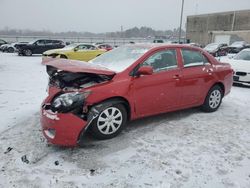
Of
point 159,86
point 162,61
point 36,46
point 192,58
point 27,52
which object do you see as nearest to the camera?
point 159,86

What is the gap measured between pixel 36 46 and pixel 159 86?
19.3 metres

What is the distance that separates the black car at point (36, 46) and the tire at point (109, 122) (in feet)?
62.7

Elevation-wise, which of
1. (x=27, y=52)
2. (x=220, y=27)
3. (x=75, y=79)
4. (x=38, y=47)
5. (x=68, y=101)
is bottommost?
(x=27, y=52)

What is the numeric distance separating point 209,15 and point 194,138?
5528cm

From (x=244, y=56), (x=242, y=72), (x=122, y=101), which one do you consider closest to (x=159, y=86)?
(x=122, y=101)

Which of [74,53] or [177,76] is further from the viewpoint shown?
[74,53]

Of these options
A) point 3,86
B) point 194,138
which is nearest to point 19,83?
point 3,86

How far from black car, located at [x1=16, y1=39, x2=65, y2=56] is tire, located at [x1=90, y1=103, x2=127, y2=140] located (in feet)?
62.7

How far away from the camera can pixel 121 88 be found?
423 cm

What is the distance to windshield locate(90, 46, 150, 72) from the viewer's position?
15.1ft

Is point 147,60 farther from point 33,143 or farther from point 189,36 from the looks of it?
point 189,36

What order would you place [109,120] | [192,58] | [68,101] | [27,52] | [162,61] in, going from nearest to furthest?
1. [68,101]
2. [109,120]
3. [162,61]
4. [192,58]
5. [27,52]

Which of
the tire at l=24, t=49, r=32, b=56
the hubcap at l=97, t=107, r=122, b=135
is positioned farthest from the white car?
the tire at l=24, t=49, r=32, b=56

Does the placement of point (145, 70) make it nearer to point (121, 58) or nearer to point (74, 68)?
point (121, 58)
